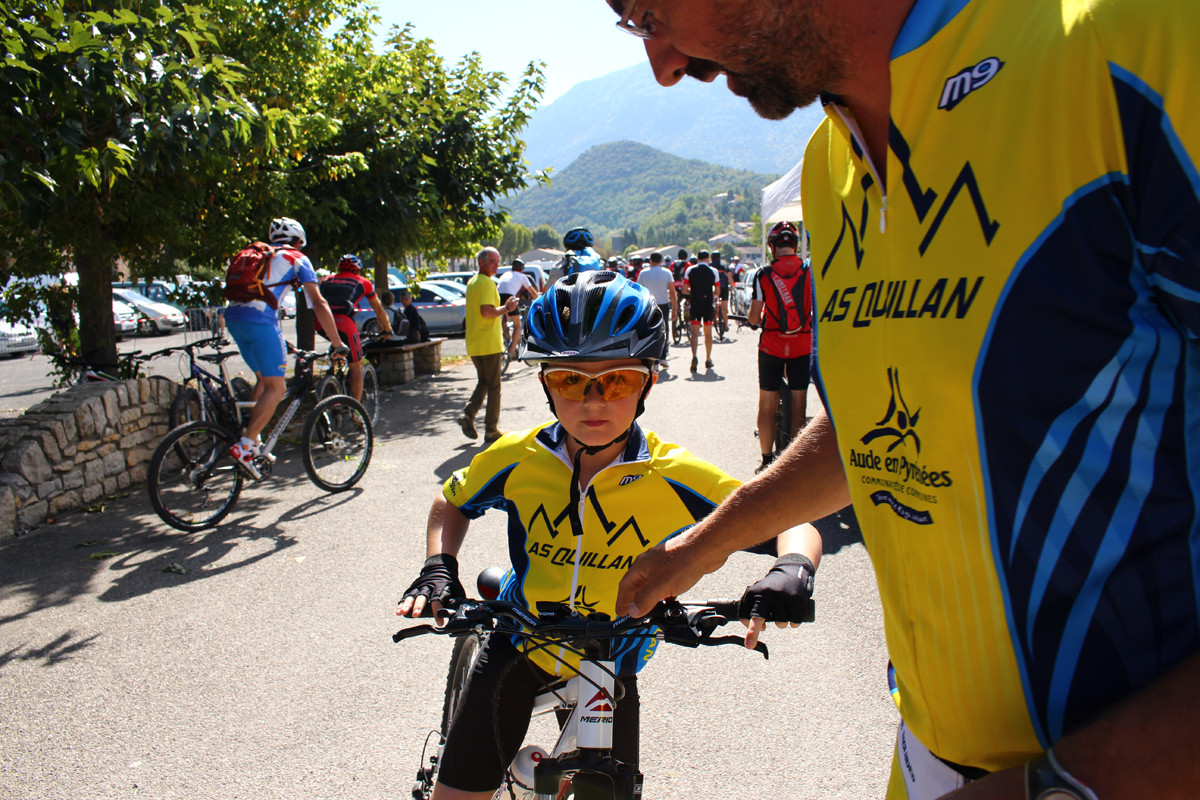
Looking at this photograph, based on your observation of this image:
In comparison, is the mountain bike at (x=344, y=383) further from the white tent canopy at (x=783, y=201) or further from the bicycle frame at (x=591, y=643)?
the white tent canopy at (x=783, y=201)

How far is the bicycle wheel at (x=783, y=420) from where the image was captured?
729cm

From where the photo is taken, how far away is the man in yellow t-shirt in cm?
890

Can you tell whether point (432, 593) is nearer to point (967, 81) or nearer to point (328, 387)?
point (967, 81)

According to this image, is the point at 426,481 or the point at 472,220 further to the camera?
the point at 472,220

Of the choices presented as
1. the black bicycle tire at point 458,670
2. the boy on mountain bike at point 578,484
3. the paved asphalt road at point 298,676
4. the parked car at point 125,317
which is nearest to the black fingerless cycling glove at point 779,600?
the boy on mountain bike at point 578,484

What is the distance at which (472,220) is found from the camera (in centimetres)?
1372

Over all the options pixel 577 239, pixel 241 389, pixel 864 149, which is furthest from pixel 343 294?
pixel 864 149

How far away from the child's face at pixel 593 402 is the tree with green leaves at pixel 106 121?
4295mm

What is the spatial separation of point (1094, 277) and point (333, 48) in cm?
A: 1344

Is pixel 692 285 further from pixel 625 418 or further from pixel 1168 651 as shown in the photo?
pixel 1168 651

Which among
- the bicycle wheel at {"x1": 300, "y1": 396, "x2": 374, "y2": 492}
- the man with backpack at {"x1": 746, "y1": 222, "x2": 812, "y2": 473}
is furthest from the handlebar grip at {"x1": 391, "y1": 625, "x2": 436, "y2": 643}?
the bicycle wheel at {"x1": 300, "y1": 396, "x2": 374, "y2": 492}

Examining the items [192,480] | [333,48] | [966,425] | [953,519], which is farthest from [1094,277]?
[333,48]

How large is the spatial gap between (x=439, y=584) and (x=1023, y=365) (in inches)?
56.4

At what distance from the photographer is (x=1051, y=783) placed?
2.59 ft
